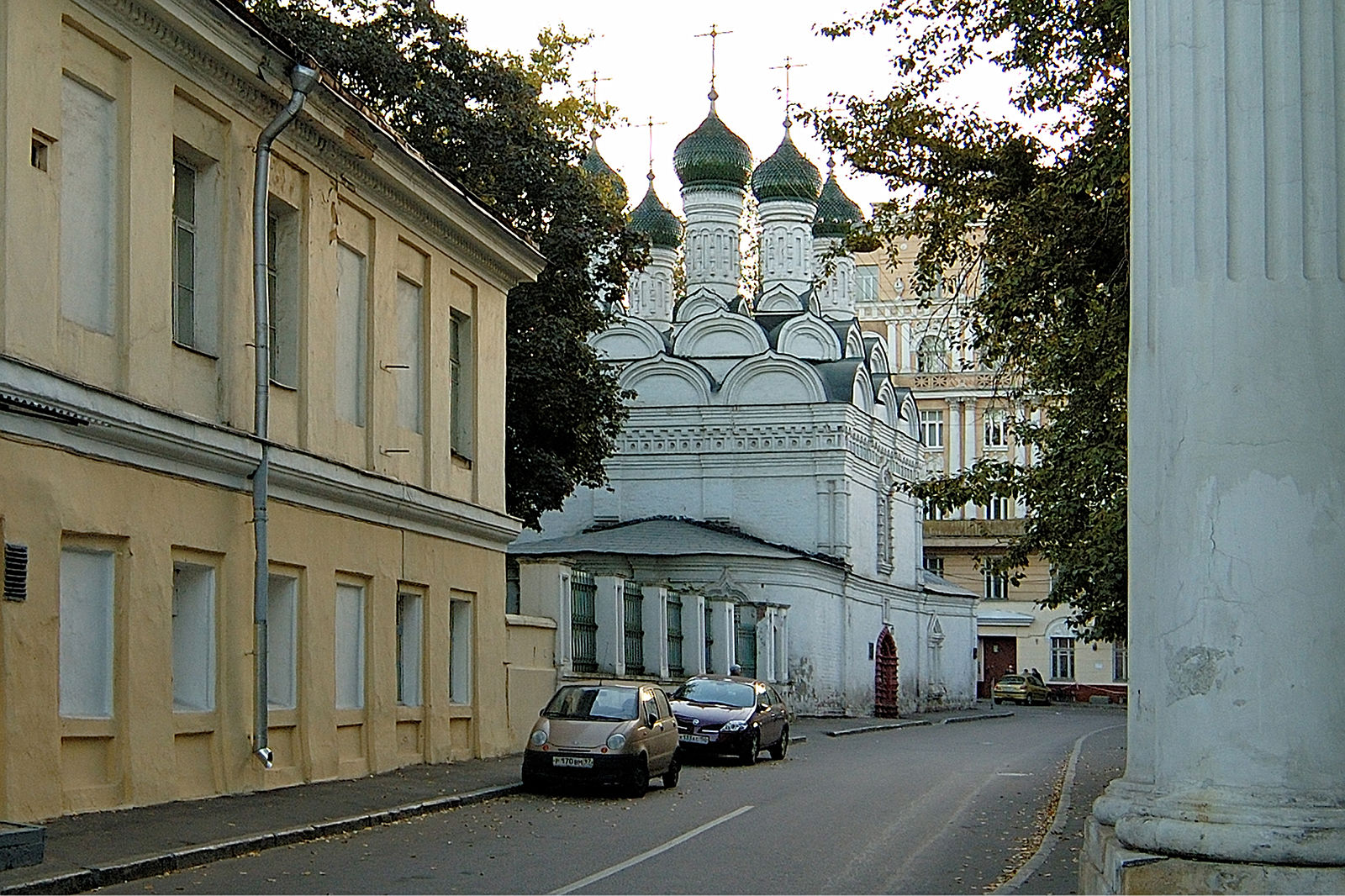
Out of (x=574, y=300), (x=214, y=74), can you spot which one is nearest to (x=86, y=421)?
(x=214, y=74)

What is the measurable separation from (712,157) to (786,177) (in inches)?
112

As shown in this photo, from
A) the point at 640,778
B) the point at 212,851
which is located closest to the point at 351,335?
the point at 640,778

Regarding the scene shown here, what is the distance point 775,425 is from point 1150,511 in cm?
4420

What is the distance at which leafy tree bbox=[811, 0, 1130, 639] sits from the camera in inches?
753

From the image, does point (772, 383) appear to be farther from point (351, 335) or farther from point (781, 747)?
point (351, 335)

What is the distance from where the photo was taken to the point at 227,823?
15688 mm

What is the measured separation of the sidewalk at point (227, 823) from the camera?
40.6 ft

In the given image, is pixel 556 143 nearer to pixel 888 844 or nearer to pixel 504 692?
pixel 504 692

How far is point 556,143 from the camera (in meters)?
35.2

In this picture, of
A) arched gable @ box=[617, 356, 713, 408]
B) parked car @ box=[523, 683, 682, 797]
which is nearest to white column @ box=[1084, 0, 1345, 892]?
parked car @ box=[523, 683, 682, 797]

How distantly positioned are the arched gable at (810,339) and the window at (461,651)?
102ft

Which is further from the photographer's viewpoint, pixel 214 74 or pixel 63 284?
pixel 214 74

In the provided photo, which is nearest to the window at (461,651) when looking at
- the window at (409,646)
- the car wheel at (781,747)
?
the window at (409,646)

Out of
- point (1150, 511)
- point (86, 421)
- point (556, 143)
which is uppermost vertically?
point (556, 143)
